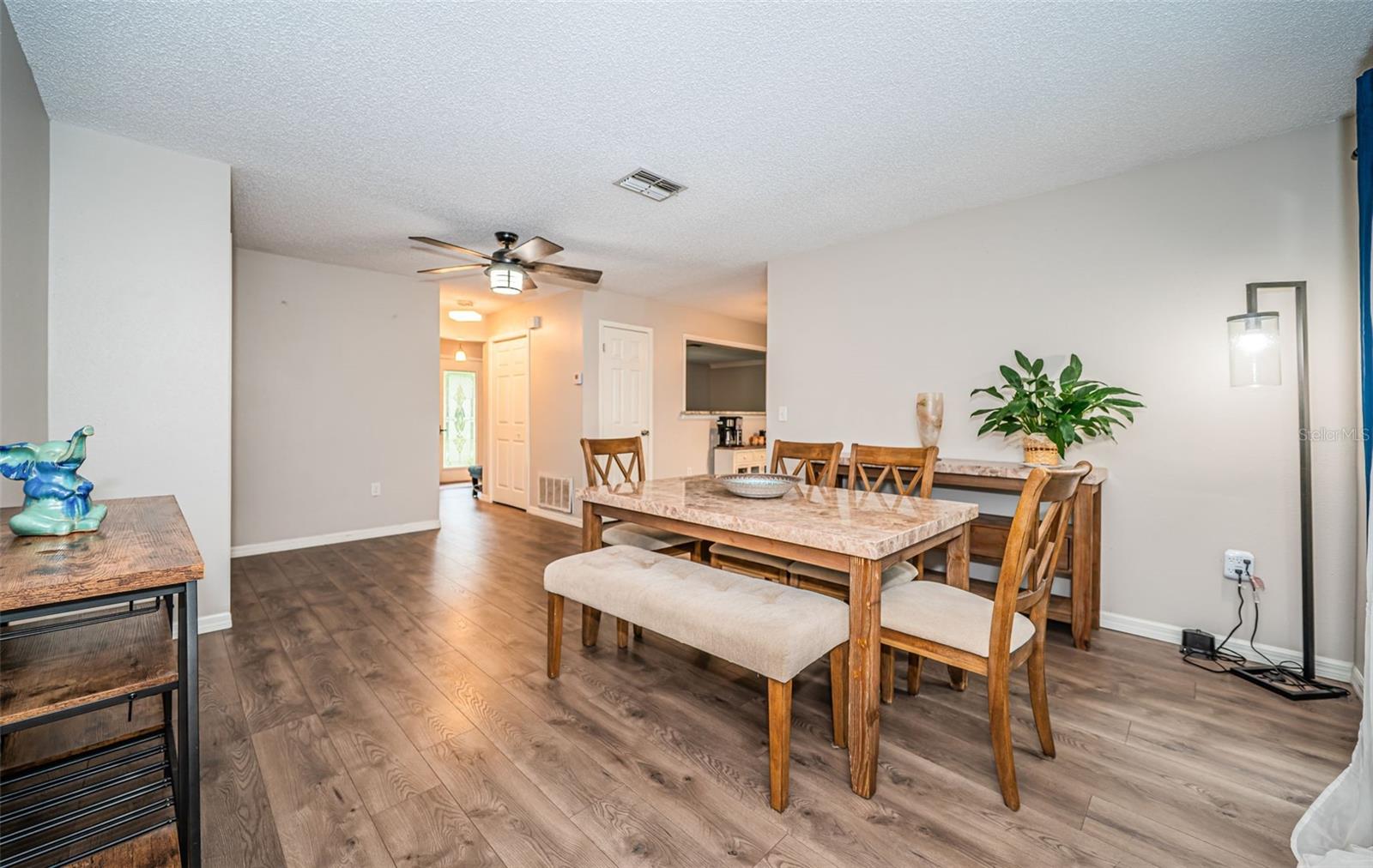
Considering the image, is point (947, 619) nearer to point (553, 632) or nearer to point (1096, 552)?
point (553, 632)

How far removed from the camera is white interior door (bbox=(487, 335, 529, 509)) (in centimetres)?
629

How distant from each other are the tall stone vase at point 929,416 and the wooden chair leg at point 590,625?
7.17 feet

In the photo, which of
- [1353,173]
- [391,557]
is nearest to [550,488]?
[391,557]

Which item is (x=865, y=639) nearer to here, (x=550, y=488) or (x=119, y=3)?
(x=119, y=3)

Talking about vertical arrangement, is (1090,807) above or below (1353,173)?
below

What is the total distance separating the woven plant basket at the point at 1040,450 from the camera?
9.19 feet

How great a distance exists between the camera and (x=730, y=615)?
1.67m

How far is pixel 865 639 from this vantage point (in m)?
1.58

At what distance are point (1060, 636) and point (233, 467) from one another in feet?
18.2

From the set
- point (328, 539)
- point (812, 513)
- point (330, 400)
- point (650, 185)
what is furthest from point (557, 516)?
point (812, 513)

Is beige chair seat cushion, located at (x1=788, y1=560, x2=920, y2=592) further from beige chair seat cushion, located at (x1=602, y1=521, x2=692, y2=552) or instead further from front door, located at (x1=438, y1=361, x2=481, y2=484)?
front door, located at (x1=438, y1=361, x2=481, y2=484)

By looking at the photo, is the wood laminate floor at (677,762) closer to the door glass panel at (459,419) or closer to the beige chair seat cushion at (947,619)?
the beige chair seat cushion at (947,619)

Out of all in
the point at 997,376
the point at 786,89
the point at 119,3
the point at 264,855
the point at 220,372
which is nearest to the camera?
the point at 264,855

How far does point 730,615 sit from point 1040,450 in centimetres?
208
